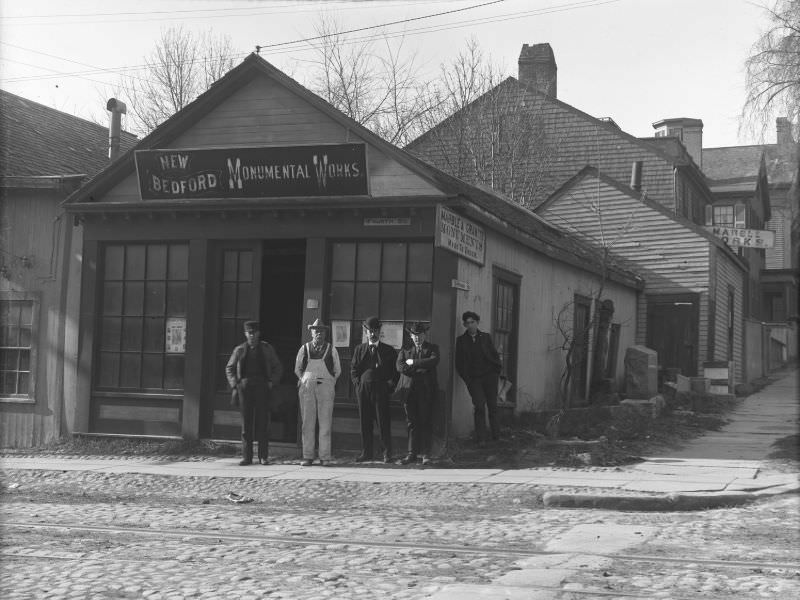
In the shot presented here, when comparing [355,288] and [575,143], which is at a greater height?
[575,143]

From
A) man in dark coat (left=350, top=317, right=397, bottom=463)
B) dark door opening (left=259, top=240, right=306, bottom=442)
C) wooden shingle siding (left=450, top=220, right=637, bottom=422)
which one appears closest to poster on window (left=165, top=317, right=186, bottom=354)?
dark door opening (left=259, top=240, right=306, bottom=442)

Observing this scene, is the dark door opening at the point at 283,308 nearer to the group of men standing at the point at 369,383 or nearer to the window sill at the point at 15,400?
the group of men standing at the point at 369,383

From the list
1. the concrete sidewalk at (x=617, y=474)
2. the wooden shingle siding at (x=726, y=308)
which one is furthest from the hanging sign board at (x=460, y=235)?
the wooden shingle siding at (x=726, y=308)

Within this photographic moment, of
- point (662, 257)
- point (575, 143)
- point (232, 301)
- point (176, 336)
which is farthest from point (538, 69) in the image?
point (176, 336)

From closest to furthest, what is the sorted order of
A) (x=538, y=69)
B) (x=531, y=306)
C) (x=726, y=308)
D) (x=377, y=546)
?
(x=377, y=546)
(x=531, y=306)
(x=726, y=308)
(x=538, y=69)

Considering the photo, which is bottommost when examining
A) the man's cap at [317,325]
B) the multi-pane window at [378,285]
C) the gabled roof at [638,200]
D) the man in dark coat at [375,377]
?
the man in dark coat at [375,377]

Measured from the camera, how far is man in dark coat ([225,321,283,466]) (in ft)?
44.5

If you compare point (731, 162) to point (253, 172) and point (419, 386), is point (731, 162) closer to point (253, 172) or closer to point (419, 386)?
point (253, 172)

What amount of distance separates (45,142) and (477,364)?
10139 millimetres

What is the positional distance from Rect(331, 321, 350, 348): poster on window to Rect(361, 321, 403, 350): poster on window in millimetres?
333

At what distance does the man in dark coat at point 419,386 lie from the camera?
1284cm

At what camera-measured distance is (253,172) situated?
14.4m

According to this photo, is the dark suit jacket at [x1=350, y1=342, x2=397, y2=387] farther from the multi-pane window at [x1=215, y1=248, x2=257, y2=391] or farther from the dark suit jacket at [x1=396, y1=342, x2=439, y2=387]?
the multi-pane window at [x1=215, y1=248, x2=257, y2=391]

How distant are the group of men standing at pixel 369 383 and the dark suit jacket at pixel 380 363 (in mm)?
13
